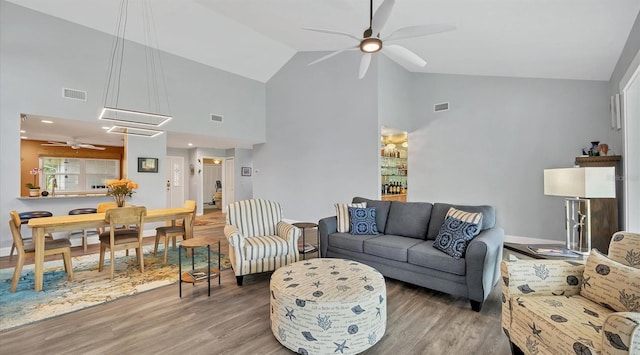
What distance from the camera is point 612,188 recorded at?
2.28 m

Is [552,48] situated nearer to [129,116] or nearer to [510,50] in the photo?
[510,50]

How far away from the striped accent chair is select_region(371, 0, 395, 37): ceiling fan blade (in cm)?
241

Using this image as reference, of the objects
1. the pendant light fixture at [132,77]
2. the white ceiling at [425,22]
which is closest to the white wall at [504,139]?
the white ceiling at [425,22]

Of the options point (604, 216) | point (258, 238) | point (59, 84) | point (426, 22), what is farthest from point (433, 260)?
point (59, 84)

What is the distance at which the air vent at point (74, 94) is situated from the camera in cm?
485

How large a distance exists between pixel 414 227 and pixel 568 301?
1.84 metres

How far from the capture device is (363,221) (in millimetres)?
3736

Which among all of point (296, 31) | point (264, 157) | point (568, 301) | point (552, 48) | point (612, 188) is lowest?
point (568, 301)

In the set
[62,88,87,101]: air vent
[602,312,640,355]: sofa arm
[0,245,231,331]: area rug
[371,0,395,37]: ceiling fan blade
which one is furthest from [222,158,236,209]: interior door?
[602,312,640,355]: sofa arm

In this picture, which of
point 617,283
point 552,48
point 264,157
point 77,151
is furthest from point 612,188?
point 77,151

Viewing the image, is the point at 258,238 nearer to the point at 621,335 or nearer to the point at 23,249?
the point at 23,249

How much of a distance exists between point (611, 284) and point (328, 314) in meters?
1.74

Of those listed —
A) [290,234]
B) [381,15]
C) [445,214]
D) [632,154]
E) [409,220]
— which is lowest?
[290,234]

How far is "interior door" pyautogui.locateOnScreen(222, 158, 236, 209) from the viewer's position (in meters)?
9.66
